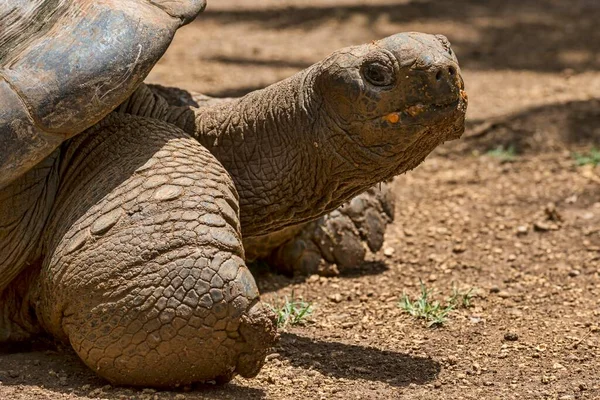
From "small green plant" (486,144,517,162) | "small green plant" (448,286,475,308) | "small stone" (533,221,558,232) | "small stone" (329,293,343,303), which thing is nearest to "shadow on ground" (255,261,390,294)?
"small stone" (329,293,343,303)

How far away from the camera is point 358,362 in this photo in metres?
4.31

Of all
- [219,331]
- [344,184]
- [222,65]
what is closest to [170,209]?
[219,331]

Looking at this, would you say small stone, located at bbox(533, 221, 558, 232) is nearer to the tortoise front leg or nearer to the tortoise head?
the tortoise head

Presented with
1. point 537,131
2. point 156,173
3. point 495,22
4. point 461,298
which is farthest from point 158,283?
point 495,22

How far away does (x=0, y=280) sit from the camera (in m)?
4.17

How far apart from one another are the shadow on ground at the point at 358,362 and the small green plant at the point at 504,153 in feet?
11.6

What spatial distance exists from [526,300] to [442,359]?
3.36 ft

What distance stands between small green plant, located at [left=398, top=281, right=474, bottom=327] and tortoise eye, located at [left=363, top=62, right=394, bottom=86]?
1356 mm

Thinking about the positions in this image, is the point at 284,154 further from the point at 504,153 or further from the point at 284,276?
the point at 504,153

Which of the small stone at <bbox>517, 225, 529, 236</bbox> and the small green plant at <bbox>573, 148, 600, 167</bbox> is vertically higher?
the small green plant at <bbox>573, 148, 600, 167</bbox>

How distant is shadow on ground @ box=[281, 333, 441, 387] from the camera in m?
4.14

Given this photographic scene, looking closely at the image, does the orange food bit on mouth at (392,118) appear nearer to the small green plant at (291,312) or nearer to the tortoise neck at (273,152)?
the tortoise neck at (273,152)

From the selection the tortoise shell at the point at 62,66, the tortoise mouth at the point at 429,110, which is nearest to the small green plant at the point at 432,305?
the tortoise mouth at the point at 429,110

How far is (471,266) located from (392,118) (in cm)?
205
